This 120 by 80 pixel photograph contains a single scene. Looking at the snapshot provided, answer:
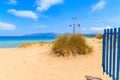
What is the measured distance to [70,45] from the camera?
10.0 m

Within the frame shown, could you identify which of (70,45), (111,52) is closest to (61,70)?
(111,52)

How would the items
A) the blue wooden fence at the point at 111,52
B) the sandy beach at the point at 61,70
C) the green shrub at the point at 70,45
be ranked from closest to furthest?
the blue wooden fence at the point at 111,52 → the sandy beach at the point at 61,70 → the green shrub at the point at 70,45

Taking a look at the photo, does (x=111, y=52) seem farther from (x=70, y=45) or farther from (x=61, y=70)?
(x=70, y=45)

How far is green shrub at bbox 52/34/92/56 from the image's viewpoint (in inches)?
391

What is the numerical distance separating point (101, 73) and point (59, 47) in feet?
12.0

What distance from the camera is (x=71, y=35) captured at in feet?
34.3

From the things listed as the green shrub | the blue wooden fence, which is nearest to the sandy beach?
the green shrub

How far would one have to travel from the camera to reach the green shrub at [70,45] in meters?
9.92

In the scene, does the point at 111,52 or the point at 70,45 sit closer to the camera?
the point at 111,52

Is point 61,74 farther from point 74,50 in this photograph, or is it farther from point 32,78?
point 74,50

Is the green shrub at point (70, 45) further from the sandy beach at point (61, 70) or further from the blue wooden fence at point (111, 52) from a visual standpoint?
the blue wooden fence at point (111, 52)

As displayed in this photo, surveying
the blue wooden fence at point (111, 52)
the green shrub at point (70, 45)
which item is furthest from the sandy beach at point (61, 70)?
the blue wooden fence at point (111, 52)

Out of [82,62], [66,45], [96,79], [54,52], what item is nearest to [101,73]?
[96,79]

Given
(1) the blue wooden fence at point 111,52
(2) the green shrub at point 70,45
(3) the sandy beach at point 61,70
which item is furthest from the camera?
(2) the green shrub at point 70,45
